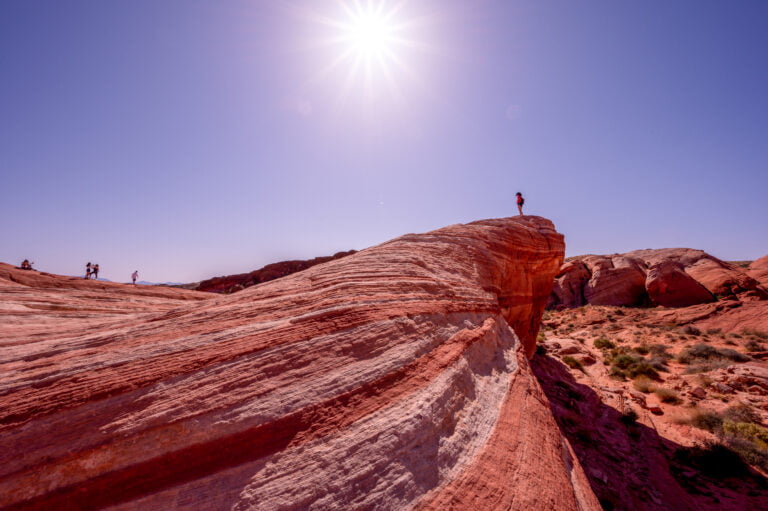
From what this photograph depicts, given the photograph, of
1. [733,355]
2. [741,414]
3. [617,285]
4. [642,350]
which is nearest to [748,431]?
[741,414]

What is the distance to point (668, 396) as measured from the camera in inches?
338

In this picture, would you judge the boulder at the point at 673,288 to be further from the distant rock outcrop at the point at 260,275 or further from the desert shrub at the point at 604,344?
the distant rock outcrop at the point at 260,275

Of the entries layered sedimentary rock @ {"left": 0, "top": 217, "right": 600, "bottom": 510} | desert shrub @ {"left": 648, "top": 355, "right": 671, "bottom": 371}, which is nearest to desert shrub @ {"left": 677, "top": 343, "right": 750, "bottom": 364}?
desert shrub @ {"left": 648, "top": 355, "right": 671, "bottom": 371}

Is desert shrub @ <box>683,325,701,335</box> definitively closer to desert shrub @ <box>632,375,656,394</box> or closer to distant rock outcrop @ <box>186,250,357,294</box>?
desert shrub @ <box>632,375,656,394</box>

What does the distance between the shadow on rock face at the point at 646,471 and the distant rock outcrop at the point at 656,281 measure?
22993mm

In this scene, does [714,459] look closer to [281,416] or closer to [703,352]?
[703,352]

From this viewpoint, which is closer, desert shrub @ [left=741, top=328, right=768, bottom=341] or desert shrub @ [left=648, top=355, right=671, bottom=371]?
desert shrub @ [left=648, top=355, right=671, bottom=371]

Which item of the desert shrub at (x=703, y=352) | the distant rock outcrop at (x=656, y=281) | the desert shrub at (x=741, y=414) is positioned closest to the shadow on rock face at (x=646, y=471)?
the desert shrub at (x=741, y=414)

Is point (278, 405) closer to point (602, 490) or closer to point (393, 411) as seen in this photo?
point (393, 411)

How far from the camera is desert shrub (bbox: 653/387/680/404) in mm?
8523

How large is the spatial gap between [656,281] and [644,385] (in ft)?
68.2

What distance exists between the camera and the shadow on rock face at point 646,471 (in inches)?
197

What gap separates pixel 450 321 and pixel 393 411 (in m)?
1.84

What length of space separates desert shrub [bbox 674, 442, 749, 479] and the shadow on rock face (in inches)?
0.6
